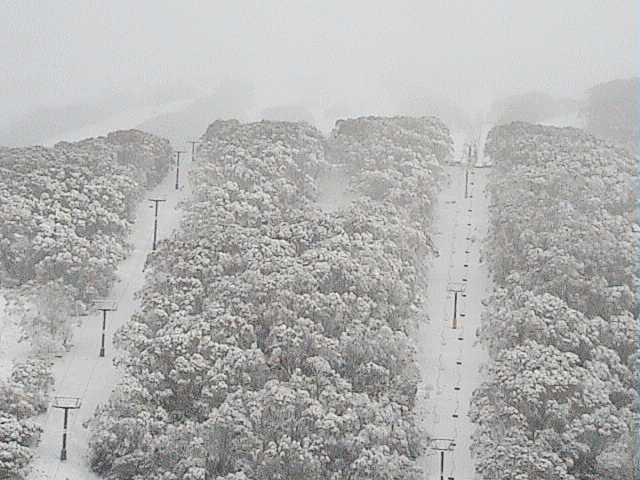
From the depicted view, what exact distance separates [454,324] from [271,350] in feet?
41.2

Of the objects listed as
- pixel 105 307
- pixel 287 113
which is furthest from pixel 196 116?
pixel 105 307

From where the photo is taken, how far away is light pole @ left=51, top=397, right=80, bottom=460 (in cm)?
4300

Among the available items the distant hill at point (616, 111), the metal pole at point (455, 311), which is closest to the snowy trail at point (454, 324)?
the metal pole at point (455, 311)

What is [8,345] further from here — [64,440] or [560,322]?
[560,322]

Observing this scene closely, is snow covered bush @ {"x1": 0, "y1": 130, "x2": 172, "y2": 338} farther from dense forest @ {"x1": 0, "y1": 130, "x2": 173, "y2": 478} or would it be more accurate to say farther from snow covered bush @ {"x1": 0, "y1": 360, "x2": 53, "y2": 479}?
snow covered bush @ {"x1": 0, "y1": 360, "x2": 53, "y2": 479}

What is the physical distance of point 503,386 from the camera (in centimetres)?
4484

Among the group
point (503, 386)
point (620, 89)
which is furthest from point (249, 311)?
point (620, 89)

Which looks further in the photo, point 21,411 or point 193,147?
point 193,147

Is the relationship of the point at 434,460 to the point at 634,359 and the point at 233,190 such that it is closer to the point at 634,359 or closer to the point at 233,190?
the point at 634,359

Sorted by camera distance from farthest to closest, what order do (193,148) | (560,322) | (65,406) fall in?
1. (193,148)
2. (560,322)
3. (65,406)

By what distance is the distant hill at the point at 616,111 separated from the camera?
85562 mm

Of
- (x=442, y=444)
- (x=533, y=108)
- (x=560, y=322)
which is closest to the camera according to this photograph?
(x=442, y=444)

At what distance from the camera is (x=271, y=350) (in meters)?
46.3

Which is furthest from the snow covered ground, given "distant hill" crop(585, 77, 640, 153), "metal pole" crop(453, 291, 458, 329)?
"distant hill" crop(585, 77, 640, 153)
